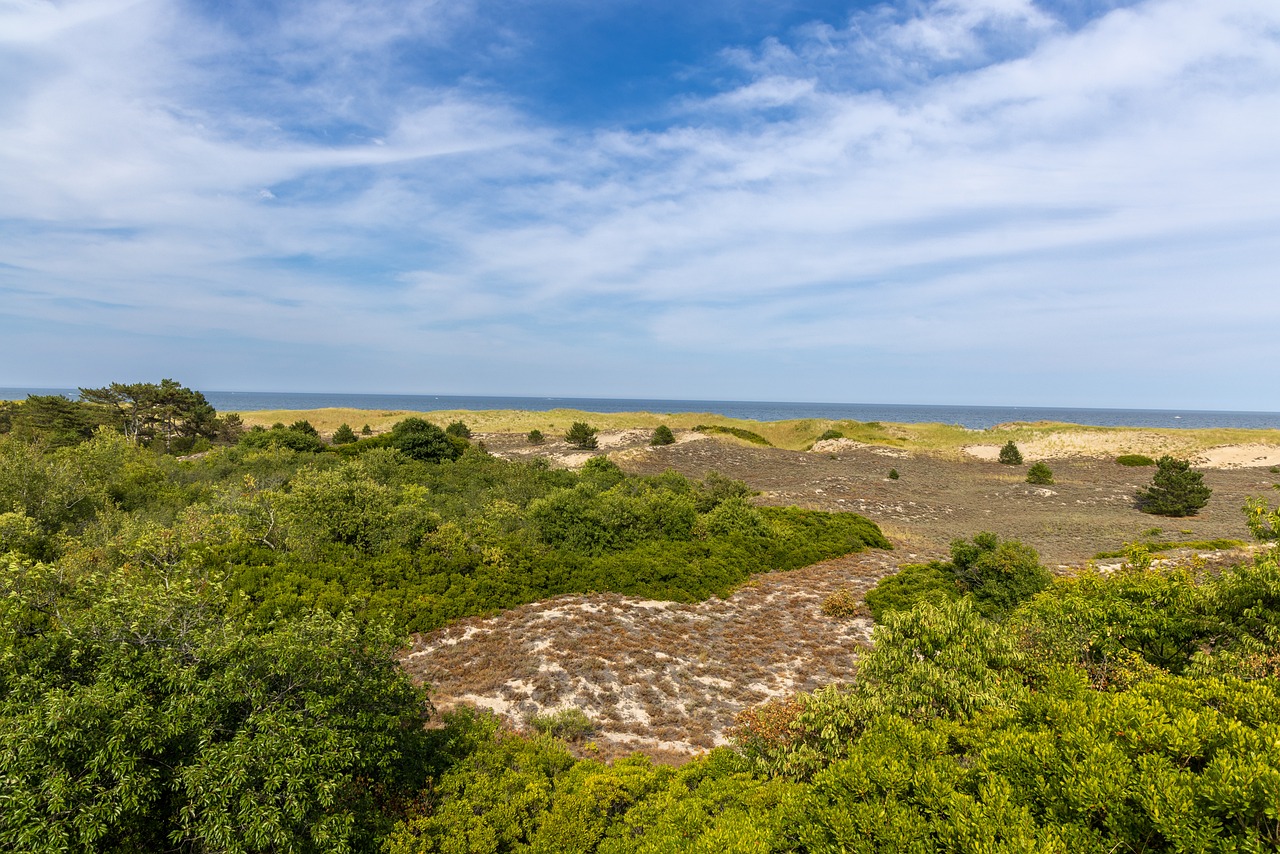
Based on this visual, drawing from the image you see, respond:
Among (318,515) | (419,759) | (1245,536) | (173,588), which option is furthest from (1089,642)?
(1245,536)

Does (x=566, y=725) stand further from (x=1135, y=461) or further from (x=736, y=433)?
(x=1135, y=461)

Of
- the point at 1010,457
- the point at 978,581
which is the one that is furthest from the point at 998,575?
the point at 1010,457

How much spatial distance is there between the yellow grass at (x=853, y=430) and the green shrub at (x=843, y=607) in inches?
1558

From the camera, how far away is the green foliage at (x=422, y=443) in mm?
34562

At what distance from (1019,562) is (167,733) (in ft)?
62.1

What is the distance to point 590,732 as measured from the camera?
33.5 feet

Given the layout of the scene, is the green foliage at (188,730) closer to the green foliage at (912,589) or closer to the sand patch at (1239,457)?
the green foliage at (912,589)

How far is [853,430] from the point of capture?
68188mm

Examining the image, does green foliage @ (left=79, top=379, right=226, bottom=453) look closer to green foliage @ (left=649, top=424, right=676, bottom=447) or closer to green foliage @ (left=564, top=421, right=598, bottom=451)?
green foliage @ (left=564, top=421, right=598, bottom=451)

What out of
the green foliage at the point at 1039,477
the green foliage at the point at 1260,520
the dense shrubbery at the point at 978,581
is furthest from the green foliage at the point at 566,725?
the green foliage at the point at 1039,477

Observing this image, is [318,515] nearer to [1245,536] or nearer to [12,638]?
[12,638]

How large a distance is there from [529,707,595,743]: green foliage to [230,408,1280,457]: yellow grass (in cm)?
4581

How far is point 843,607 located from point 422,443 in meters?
27.8

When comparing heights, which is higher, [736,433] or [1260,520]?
[1260,520]
